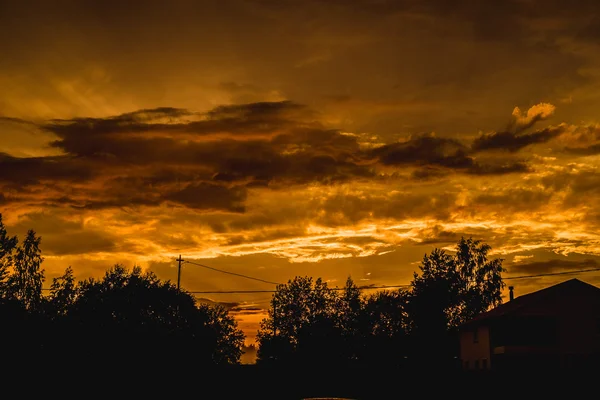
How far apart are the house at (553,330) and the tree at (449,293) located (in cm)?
2922

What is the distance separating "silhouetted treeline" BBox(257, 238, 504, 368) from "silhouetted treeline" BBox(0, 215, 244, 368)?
33.8 ft

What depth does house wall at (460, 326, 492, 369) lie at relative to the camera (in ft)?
189

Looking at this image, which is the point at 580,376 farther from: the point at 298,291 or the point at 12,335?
the point at 298,291

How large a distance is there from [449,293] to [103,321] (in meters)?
42.4

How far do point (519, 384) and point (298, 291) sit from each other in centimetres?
6792

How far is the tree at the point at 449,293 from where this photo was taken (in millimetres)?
84938

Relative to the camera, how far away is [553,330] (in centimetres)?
5434

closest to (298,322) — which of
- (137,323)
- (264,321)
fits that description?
(264,321)

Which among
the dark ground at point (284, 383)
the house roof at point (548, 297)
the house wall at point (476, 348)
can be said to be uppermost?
the house roof at point (548, 297)

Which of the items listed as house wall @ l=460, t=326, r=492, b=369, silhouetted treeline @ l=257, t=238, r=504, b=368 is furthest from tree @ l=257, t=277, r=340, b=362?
house wall @ l=460, t=326, r=492, b=369

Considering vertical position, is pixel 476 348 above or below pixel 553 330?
below

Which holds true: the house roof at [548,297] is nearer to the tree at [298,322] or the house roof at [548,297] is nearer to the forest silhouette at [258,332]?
the forest silhouette at [258,332]

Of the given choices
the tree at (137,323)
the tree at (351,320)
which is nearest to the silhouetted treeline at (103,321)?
the tree at (137,323)

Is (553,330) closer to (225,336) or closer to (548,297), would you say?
(548,297)
